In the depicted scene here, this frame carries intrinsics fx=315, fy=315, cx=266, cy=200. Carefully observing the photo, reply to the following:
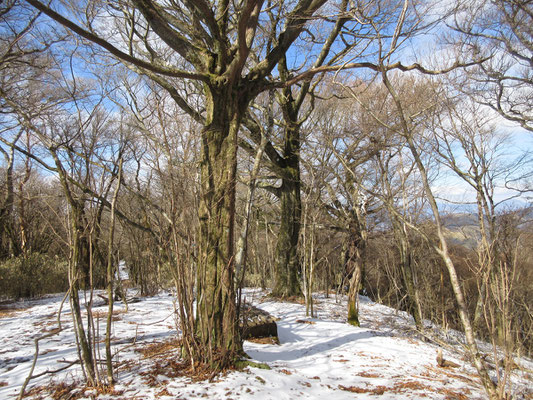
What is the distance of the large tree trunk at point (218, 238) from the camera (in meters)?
3.06

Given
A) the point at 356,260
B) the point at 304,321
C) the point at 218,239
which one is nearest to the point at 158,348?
the point at 218,239

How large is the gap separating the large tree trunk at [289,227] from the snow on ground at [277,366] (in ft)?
6.73

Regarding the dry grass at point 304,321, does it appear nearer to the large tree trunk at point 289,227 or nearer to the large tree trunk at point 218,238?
the large tree trunk at point 289,227

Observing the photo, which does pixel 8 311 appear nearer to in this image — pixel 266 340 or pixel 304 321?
pixel 266 340

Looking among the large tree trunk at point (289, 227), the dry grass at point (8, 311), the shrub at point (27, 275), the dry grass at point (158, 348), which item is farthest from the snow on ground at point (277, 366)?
the shrub at point (27, 275)

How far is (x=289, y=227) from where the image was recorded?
8289 millimetres

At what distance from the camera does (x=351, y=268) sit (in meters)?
6.82

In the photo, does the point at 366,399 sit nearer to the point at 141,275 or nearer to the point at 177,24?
the point at 177,24

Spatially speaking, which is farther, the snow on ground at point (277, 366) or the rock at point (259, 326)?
the rock at point (259, 326)

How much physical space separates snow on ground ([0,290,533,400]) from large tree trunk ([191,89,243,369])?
0.33 meters

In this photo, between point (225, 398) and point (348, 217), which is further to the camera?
point (348, 217)

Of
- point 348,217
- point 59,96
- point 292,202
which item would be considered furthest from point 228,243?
point 59,96

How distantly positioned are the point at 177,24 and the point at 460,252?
16.6 m

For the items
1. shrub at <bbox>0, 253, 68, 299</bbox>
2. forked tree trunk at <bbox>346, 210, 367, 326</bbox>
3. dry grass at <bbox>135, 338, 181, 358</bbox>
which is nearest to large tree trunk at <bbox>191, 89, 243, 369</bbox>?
dry grass at <bbox>135, 338, 181, 358</bbox>
